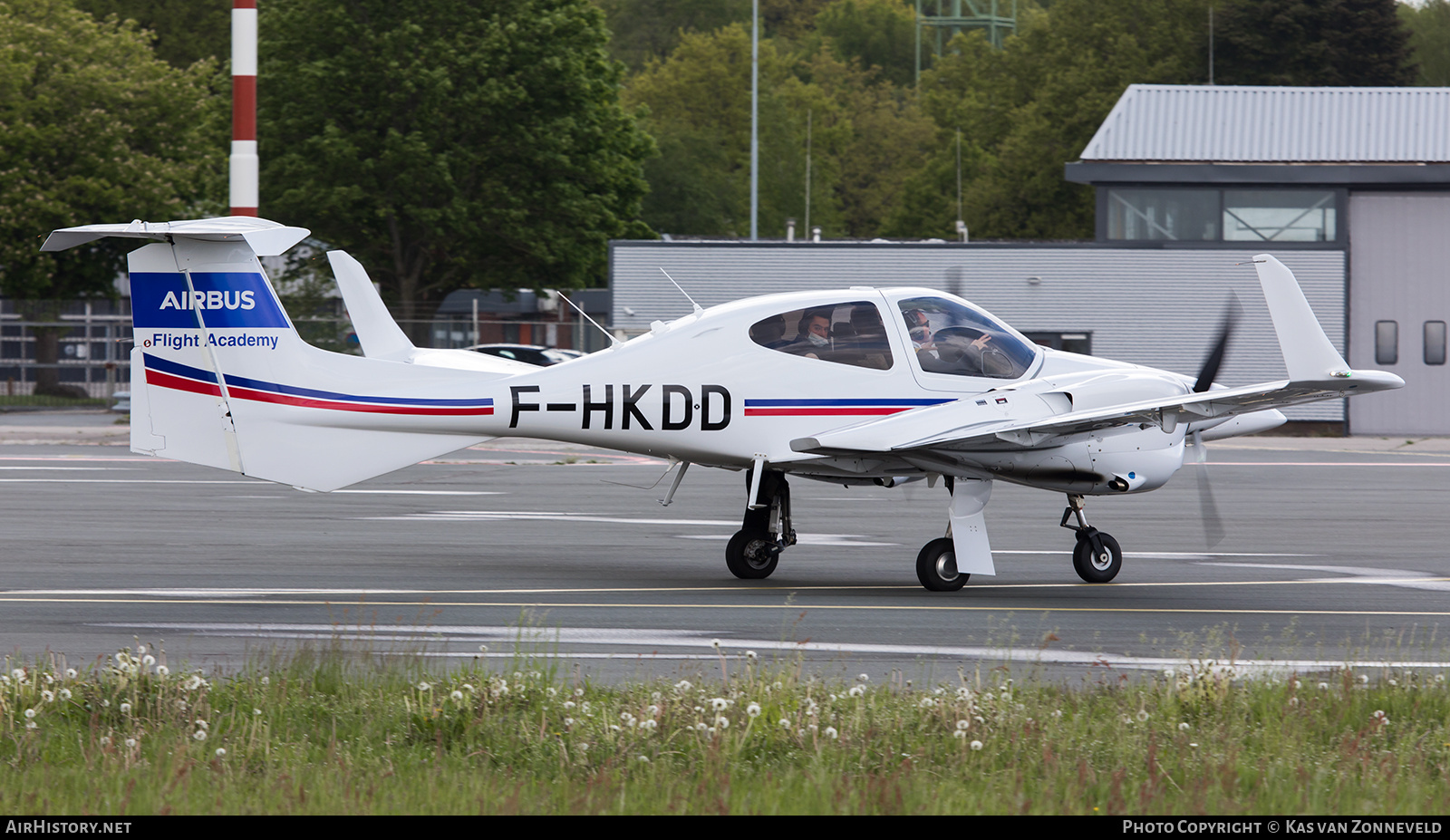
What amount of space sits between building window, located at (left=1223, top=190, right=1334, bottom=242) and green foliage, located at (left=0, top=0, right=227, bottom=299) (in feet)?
100

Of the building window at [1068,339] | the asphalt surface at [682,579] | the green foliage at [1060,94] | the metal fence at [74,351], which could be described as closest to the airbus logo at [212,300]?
the asphalt surface at [682,579]

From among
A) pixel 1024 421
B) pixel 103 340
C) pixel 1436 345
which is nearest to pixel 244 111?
pixel 1024 421

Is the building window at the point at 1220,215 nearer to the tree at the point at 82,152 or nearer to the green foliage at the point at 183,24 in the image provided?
the tree at the point at 82,152

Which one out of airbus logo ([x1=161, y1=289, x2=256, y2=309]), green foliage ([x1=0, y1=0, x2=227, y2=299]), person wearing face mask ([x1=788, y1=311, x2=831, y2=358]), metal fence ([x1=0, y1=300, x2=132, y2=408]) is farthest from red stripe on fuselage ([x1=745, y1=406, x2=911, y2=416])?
green foliage ([x1=0, y1=0, x2=227, y2=299])

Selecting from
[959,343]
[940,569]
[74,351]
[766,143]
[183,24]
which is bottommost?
[940,569]

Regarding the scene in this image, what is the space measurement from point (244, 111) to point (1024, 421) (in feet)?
56.8

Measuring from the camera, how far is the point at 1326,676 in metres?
8.73

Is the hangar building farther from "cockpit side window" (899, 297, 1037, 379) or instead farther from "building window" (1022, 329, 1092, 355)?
"cockpit side window" (899, 297, 1037, 379)

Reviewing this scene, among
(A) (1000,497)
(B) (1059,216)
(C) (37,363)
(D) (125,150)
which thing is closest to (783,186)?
(B) (1059,216)

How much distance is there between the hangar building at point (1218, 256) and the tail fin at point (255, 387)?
24.6m

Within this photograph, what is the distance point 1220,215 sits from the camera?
1439 inches

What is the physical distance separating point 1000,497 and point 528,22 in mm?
32337

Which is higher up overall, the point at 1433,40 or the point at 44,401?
the point at 1433,40

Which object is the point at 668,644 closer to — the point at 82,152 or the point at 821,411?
the point at 821,411
